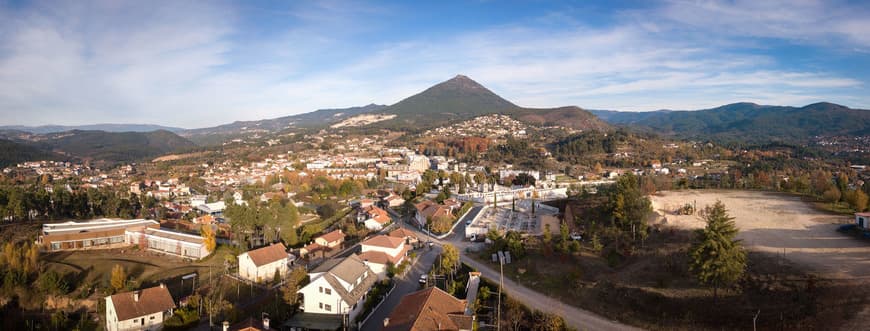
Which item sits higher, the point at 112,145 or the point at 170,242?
the point at 112,145

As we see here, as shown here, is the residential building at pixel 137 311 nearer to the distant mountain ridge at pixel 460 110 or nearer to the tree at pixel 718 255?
the tree at pixel 718 255

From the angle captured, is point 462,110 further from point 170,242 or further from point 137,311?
point 137,311

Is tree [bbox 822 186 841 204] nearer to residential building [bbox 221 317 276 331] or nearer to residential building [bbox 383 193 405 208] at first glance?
residential building [bbox 221 317 276 331]

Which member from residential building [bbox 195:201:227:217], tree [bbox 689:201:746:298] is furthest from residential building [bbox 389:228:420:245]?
residential building [bbox 195:201:227:217]

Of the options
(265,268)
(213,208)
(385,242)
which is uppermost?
(385,242)

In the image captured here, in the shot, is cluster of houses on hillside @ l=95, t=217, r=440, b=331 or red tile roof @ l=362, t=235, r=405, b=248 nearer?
cluster of houses on hillside @ l=95, t=217, r=440, b=331

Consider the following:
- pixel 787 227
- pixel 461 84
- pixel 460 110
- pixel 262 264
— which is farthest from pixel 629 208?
pixel 461 84
